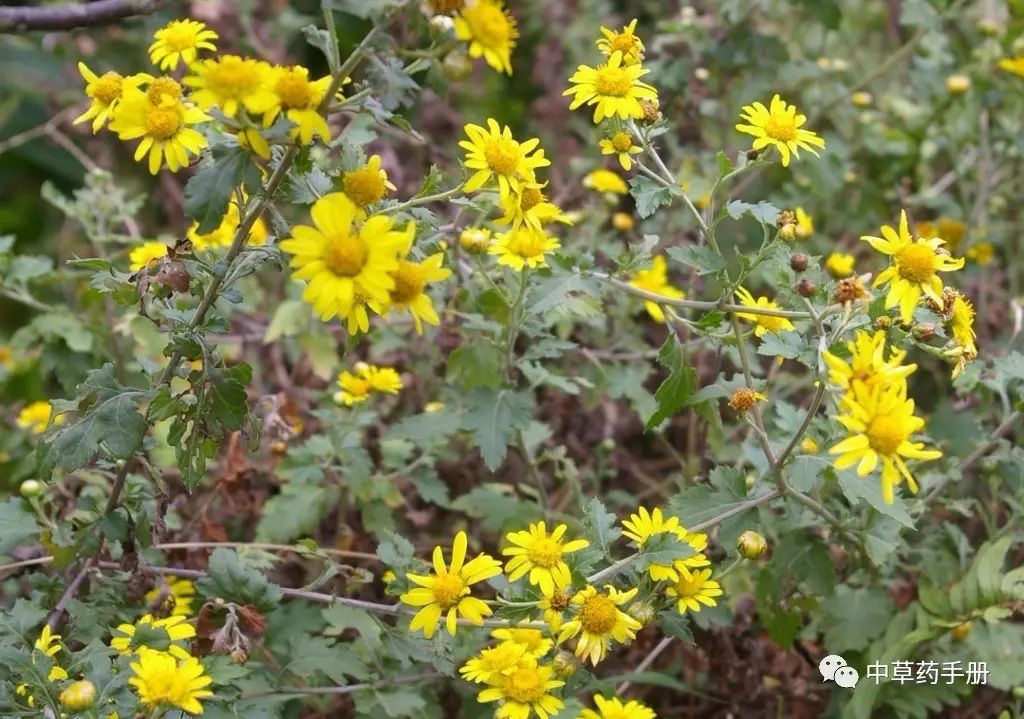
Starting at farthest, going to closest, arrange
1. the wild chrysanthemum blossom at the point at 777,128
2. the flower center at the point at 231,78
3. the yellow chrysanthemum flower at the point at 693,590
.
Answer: the wild chrysanthemum blossom at the point at 777,128 → the yellow chrysanthemum flower at the point at 693,590 → the flower center at the point at 231,78

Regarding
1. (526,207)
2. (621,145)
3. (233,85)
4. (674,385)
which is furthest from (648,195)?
(233,85)

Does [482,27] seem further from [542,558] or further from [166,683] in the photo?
[166,683]

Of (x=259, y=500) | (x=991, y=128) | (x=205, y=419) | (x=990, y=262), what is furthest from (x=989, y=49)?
(x=205, y=419)

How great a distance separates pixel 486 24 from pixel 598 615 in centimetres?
74

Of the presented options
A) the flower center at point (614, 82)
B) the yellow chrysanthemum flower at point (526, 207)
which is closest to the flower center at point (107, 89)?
the yellow chrysanthemum flower at point (526, 207)

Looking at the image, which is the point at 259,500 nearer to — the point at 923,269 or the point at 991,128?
the point at 923,269

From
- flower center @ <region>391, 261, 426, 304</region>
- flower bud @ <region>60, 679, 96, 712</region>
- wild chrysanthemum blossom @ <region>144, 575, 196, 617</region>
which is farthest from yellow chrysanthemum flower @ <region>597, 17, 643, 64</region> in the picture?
flower bud @ <region>60, 679, 96, 712</region>

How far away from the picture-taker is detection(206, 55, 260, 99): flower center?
1.14 m

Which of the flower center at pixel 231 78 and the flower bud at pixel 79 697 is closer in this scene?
the flower center at pixel 231 78

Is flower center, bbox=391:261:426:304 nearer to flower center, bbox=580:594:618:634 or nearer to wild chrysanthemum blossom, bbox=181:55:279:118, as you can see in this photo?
wild chrysanthemum blossom, bbox=181:55:279:118

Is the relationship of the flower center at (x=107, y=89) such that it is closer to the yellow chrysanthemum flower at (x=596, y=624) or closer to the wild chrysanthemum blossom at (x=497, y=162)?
the wild chrysanthemum blossom at (x=497, y=162)

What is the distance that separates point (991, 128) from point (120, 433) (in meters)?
2.44

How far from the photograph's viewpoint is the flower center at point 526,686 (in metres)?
1.40

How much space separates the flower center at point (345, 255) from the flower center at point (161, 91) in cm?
31
